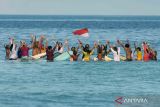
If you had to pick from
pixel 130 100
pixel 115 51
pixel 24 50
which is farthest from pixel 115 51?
pixel 130 100

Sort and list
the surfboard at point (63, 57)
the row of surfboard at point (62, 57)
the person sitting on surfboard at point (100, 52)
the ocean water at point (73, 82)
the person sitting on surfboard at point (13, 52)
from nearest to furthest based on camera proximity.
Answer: the ocean water at point (73, 82), the person sitting on surfboard at point (100, 52), the person sitting on surfboard at point (13, 52), the row of surfboard at point (62, 57), the surfboard at point (63, 57)

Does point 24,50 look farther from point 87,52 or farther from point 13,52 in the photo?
point 87,52

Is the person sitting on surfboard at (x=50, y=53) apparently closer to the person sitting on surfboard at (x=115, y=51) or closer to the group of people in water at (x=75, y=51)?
the group of people in water at (x=75, y=51)

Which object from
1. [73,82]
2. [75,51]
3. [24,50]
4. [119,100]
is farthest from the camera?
[75,51]

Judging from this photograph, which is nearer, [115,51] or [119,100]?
[119,100]

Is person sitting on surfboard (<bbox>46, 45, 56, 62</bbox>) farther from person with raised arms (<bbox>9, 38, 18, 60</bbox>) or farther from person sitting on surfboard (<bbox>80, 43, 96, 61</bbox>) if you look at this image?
person with raised arms (<bbox>9, 38, 18, 60</bbox>)

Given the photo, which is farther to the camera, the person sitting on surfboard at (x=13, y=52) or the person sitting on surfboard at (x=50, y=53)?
the person sitting on surfboard at (x=13, y=52)

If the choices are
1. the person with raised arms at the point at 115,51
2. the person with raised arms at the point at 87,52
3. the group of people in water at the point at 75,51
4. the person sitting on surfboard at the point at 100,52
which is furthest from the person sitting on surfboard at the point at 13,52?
the person with raised arms at the point at 115,51

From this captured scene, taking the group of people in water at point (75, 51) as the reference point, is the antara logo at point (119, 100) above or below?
below

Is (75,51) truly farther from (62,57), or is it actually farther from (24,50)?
(24,50)

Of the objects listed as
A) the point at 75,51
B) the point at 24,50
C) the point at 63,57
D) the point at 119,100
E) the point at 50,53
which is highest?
the point at 24,50

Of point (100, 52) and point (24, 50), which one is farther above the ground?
point (24, 50)

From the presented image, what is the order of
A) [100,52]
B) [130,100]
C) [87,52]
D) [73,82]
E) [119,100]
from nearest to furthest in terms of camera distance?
[130,100], [119,100], [73,82], [87,52], [100,52]

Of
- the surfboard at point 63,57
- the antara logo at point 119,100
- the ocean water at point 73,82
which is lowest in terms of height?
the antara logo at point 119,100
